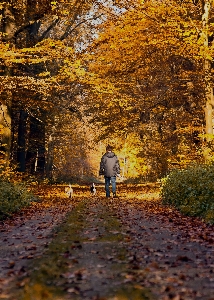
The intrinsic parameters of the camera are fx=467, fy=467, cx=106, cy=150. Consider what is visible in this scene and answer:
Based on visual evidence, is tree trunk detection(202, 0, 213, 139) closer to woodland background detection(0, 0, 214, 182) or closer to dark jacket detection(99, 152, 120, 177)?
woodland background detection(0, 0, 214, 182)

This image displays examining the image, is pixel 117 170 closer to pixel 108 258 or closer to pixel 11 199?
pixel 11 199

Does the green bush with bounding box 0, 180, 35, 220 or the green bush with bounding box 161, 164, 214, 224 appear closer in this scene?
the green bush with bounding box 161, 164, 214, 224

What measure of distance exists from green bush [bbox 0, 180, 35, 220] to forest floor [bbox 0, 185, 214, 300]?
5.30ft

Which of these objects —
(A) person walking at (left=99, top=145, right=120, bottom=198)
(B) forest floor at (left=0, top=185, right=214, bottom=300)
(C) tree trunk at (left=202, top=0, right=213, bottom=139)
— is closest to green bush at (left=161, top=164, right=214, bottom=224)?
(B) forest floor at (left=0, top=185, right=214, bottom=300)

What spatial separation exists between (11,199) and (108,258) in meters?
9.01

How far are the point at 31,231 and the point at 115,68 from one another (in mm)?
15494

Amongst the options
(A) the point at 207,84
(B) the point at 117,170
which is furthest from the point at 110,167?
(A) the point at 207,84

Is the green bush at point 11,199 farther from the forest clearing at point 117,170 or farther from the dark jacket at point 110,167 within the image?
the dark jacket at point 110,167

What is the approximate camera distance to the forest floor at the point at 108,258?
527 cm

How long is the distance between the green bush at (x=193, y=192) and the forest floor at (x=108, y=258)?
1.36 feet

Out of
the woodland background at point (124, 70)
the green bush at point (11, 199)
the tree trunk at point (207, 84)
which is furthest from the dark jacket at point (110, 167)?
the tree trunk at point (207, 84)

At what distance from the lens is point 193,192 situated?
43.4 ft

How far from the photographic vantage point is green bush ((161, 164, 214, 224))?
468 inches

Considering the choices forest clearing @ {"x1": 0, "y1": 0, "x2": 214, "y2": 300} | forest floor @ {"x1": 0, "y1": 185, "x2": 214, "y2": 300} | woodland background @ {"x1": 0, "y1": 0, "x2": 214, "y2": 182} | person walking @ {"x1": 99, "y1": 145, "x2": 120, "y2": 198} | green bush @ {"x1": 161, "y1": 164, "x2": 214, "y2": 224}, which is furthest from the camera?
person walking @ {"x1": 99, "y1": 145, "x2": 120, "y2": 198}
